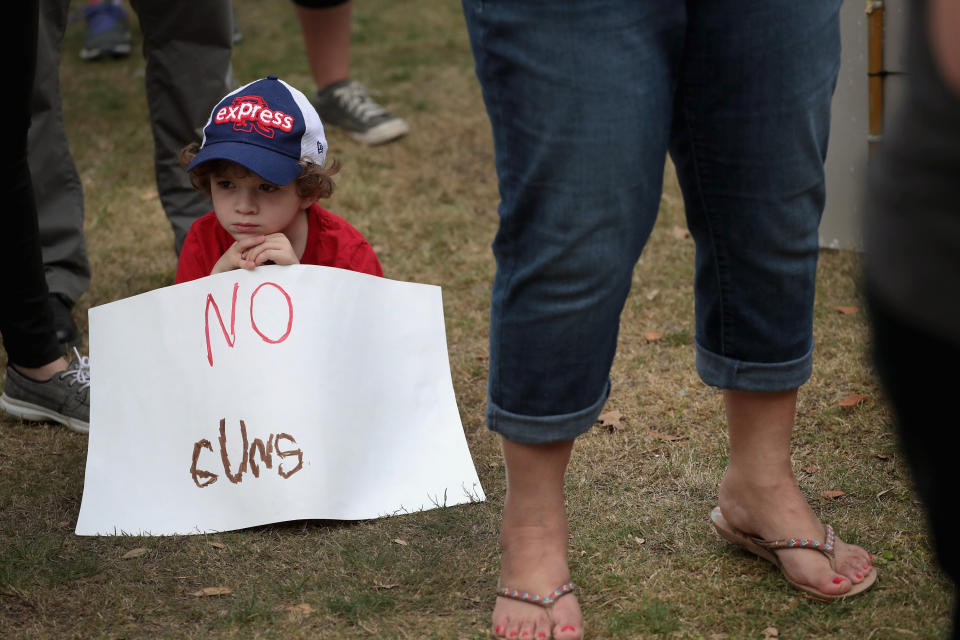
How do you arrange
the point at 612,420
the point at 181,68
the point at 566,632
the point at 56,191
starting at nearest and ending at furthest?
the point at 566,632
the point at 612,420
the point at 56,191
the point at 181,68

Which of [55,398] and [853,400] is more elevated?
[55,398]

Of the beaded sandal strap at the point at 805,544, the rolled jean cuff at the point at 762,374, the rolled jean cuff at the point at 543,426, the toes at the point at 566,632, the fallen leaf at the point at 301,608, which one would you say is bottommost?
the fallen leaf at the point at 301,608

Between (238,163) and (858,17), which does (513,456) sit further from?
(858,17)

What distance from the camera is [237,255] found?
2072mm

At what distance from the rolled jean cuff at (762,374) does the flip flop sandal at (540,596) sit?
1.29ft

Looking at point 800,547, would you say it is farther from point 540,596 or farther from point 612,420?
point 612,420

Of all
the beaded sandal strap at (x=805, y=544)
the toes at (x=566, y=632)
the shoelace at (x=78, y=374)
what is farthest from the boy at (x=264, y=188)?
the beaded sandal strap at (x=805, y=544)

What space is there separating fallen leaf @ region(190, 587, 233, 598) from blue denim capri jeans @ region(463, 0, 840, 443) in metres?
0.66

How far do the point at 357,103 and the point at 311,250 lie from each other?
2645mm

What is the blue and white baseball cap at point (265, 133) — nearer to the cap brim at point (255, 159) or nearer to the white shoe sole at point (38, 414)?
the cap brim at point (255, 159)

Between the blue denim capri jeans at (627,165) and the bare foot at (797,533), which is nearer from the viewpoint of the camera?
the blue denim capri jeans at (627,165)

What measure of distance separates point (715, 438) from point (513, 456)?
0.96 m

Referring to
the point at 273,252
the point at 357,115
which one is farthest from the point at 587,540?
the point at 357,115

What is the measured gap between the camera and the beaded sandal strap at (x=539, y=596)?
1499 mm
